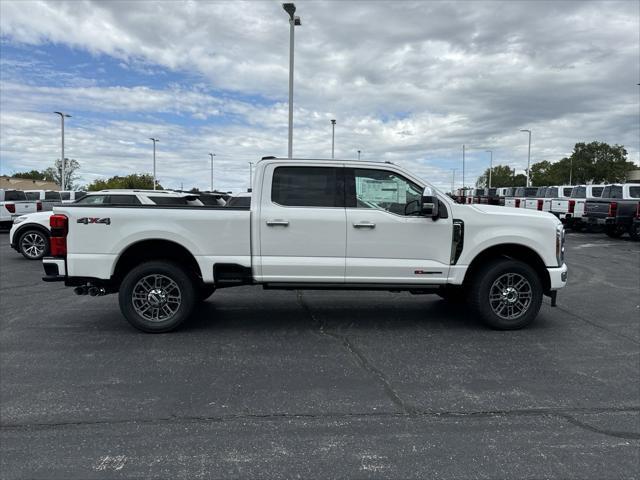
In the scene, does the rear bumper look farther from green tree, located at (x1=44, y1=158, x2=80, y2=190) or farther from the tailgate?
green tree, located at (x1=44, y1=158, x2=80, y2=190)

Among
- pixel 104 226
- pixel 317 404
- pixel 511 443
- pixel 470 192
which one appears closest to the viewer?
pixel 511 443

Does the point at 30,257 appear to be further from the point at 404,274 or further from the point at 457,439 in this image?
the point at 457,439

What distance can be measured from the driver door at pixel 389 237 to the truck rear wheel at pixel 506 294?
19.3 inches

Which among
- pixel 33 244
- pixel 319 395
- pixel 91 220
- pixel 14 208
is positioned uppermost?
pixel 91 220

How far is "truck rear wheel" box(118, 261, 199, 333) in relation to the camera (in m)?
5.90

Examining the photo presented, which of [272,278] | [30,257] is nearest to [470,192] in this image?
[30,257]

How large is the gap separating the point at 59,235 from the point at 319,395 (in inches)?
141

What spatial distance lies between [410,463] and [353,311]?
13.4 feet

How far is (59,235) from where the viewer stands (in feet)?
19.1

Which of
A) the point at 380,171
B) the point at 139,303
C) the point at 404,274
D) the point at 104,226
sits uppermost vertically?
the point at 380,171

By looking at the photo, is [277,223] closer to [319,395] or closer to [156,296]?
[156,296]

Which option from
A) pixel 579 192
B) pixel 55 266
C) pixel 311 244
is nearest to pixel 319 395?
pixel 311 244

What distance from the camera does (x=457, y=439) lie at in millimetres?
3490

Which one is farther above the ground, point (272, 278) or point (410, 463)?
point (272, 278)
